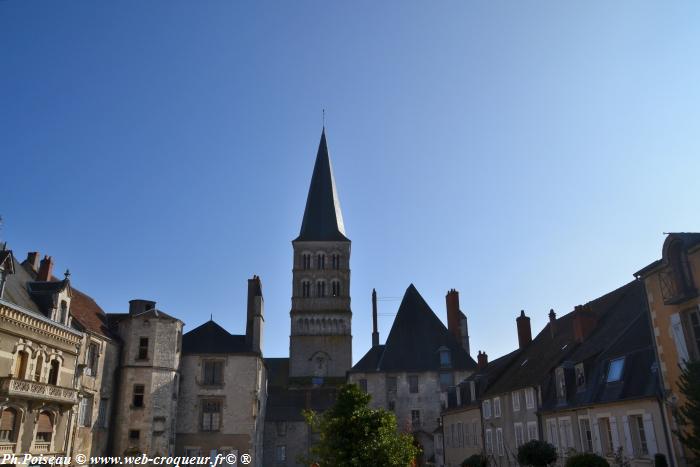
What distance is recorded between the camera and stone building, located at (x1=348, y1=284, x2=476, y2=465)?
1779 inches

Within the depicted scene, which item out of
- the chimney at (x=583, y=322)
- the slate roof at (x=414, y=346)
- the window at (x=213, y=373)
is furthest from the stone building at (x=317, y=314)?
the chimney at (x=583, y=322)

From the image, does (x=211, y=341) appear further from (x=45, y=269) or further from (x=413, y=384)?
(x=413, y=384)

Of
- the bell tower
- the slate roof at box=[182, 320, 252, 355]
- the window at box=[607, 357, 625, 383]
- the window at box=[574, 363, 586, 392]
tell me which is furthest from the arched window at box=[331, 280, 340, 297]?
the window at box=[607, 357, 625, 383]

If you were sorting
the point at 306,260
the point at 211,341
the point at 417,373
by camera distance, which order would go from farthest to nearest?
the point at 306,260
the point at 417,373
the point at 211,341

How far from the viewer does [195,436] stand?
3559 cm

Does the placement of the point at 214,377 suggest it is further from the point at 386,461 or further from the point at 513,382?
the point at 386,461

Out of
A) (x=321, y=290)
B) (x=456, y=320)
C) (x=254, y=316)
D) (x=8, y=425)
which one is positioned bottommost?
(x=8, y=425)

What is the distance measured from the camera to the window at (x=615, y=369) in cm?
2056

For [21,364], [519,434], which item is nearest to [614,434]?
[519,434]

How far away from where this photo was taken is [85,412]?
29234mm

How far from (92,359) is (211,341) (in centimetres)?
897

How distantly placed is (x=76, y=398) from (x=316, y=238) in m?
39.8

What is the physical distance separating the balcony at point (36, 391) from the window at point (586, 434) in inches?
863

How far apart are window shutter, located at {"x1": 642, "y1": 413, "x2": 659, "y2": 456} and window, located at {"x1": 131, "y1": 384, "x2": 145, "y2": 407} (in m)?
26.4
